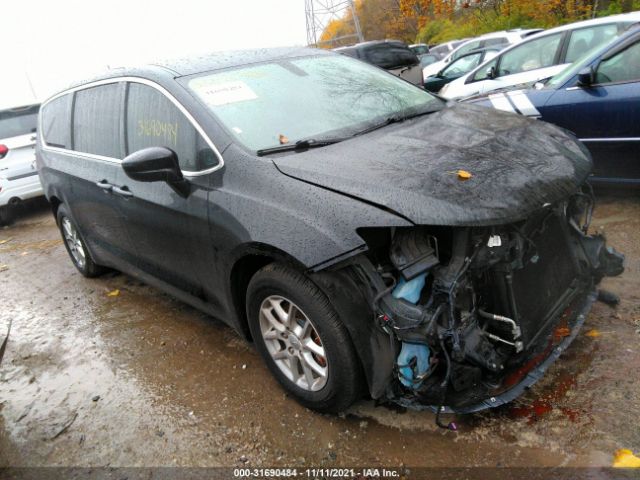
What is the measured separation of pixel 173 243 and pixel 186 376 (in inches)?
33.9

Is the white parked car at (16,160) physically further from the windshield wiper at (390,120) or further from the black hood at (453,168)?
the black hood at (453,168)

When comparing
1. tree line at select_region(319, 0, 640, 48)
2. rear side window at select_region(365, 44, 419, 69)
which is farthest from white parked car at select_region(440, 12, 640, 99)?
tree line at select_region(319, 0, 640, 48)

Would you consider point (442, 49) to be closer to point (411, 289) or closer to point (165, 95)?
point (165, 95)

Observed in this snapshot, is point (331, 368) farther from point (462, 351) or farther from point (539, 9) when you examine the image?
point (539, 9)

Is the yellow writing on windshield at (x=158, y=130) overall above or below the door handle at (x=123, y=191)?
above

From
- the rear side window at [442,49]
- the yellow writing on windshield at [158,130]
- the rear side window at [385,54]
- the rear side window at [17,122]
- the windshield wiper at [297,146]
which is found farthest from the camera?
the rear side window at [442,49]

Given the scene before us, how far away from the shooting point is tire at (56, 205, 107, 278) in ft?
15.8

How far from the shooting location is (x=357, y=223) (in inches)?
85.4

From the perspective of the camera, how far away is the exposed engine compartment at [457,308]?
220cm

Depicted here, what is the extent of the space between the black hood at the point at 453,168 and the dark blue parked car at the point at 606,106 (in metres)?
1.47

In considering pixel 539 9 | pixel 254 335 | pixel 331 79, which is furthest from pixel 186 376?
pixel 539 9

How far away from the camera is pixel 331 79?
3.38 meters


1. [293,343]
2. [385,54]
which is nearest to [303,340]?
[293,343]

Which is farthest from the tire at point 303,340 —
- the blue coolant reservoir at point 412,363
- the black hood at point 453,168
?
the black hood at point 453,168
